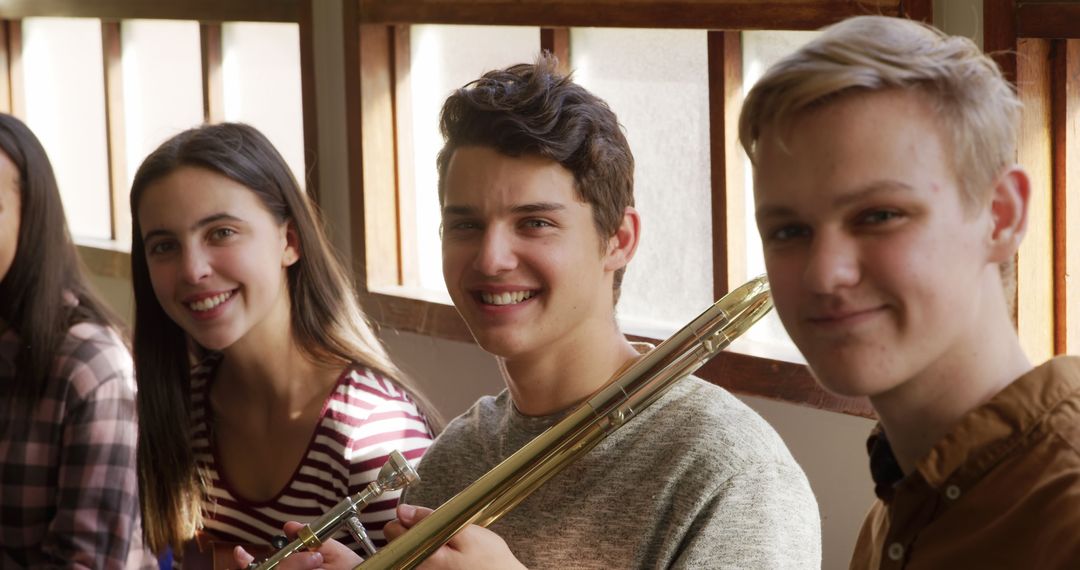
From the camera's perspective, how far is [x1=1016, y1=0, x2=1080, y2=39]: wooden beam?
2186 millimetres

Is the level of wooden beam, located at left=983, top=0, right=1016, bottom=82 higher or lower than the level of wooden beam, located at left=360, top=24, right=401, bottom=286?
higher

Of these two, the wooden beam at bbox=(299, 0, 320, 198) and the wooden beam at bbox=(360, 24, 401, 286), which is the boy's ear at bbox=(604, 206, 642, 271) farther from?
the wooden beam at bbox=(299, 0, 320, 198)

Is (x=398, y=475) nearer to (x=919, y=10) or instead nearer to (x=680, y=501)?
(x=680, y=501)

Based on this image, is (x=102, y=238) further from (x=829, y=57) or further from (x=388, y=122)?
(x=829, y=57)

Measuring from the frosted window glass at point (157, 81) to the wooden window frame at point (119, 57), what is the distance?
0.13ft

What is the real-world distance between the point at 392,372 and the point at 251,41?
255cm

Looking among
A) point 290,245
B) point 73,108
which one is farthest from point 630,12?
point 73,108

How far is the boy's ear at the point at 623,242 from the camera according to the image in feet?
6.06

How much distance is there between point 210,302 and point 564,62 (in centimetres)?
132

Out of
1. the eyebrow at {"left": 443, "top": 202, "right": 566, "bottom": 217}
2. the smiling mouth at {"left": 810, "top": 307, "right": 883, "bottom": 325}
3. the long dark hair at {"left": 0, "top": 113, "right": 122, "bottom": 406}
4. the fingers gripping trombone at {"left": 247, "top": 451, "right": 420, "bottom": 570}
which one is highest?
the eyebrow at {"left": 443, "top": 202, "right": 566, "bottom": 217}

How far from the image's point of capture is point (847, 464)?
2.59m

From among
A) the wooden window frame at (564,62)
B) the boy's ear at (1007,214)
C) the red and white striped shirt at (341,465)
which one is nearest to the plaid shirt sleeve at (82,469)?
the red and white striped shirt at (341,465)

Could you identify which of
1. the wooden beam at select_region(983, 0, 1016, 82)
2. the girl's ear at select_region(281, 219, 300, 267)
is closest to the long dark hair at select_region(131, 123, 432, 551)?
the girl's ear at select_region(281, 219, 300, 267)

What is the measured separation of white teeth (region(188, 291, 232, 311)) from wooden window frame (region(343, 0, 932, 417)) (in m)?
1.04
